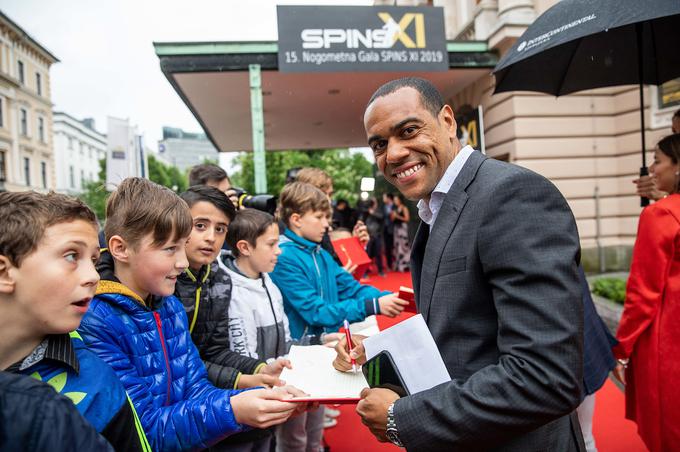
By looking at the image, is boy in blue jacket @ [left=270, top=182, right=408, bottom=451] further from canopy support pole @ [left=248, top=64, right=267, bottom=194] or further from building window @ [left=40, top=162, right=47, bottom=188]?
building window @ [left=40, top=162, right=47, bottom=188]

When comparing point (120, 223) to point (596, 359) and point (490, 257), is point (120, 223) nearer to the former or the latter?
point (490, 257)

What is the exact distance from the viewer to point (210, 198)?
91.8 inches

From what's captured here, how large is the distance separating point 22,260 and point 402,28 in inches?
292

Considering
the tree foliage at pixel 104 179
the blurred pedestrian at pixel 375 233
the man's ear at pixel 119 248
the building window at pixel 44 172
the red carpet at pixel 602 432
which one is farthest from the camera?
the building window at pixel 44 172

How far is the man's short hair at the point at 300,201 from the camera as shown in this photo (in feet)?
10.2

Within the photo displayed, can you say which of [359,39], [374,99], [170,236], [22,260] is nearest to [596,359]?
[374,99]

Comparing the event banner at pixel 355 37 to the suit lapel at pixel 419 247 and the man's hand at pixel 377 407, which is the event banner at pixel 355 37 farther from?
the man's hand at pixel 377 407

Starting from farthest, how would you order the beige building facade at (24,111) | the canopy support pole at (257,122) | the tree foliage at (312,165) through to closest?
the beige building facade at (24,111)
the tree foliage at (312,165)
the canopy support pole at (257,122)

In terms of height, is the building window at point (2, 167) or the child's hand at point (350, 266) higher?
the building window at point (2, 167)

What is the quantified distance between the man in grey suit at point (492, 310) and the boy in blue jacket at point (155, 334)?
565 mm

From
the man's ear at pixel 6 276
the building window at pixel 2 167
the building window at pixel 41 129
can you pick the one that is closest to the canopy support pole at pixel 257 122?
the man's ear at pixel 6 276

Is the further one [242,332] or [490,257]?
[242,332]

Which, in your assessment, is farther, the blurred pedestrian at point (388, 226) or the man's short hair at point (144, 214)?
the blurred pedestrian at point (388, 226)

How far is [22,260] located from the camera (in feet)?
3.40
